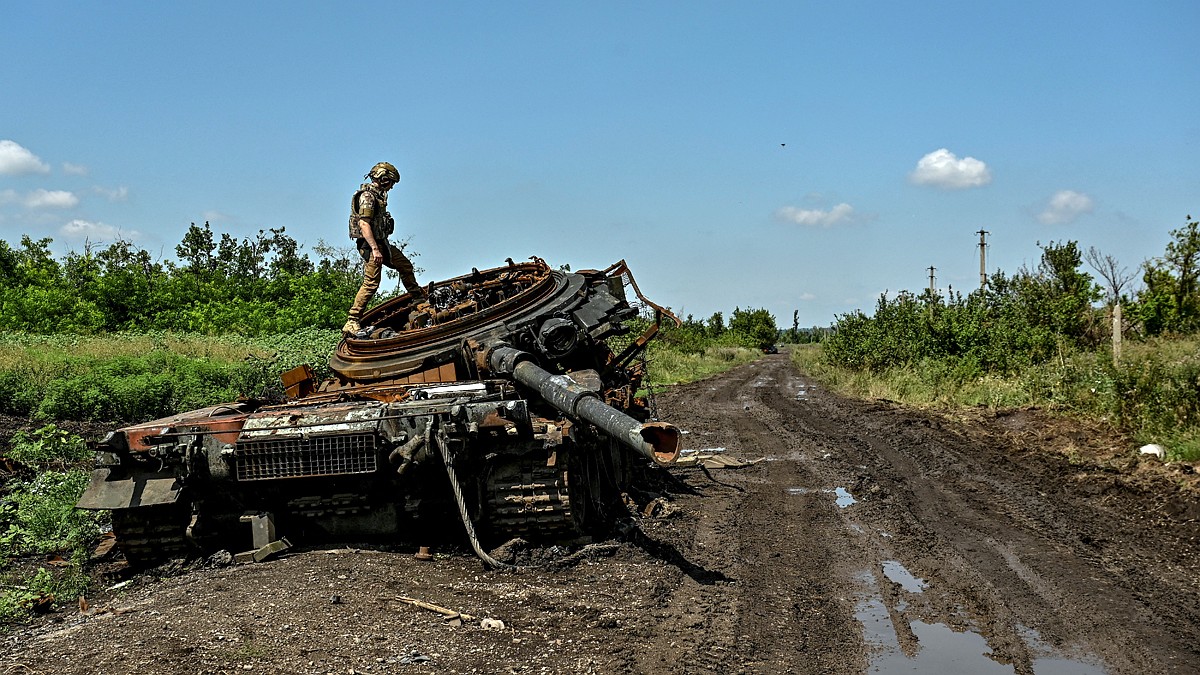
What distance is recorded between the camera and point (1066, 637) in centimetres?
517

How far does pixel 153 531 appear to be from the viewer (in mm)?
6555

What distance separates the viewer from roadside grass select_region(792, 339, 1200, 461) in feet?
34.9

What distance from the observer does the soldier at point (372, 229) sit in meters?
8.96

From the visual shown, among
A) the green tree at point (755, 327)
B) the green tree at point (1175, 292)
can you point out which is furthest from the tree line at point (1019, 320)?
the green tree at point (755, 327)

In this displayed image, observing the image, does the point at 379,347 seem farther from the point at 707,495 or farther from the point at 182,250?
the point at 182,250

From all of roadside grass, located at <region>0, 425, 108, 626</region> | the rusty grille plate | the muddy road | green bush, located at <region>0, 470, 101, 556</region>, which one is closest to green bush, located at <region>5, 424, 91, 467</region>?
roadside grass, located at <region>0, 425, 108, 626</region>

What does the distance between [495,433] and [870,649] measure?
246 cm

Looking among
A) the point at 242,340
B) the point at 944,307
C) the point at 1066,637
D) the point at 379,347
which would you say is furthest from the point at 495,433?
the point at 944,307

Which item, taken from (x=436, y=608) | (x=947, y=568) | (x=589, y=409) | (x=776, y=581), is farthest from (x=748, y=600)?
(x=436, y=608)

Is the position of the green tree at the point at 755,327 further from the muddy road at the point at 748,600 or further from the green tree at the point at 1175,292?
the muddy road at the point at 748,600

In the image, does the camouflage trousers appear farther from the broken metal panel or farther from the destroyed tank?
the broken metal panel

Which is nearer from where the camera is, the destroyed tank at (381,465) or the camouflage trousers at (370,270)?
the destroyed tank at (381,465)

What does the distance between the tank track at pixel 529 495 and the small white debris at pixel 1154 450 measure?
6890mm

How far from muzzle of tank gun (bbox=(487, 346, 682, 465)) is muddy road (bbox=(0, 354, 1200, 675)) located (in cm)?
97
